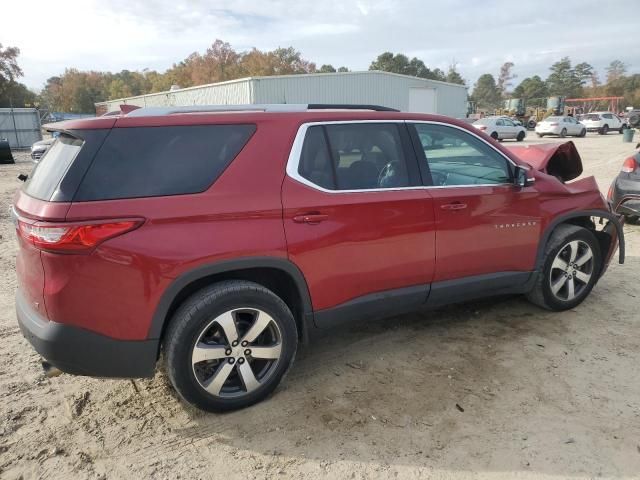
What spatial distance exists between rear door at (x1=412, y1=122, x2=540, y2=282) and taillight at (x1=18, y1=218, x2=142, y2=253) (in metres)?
2.10

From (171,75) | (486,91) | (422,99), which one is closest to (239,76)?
(171,75)

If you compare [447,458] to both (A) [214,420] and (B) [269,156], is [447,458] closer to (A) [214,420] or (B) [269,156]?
(A) [214,420]

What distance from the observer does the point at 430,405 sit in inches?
119

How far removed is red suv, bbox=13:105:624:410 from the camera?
250 cm

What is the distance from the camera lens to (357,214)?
10.1ft

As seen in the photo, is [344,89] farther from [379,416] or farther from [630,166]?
[379,416]

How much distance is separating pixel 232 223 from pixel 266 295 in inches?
18.9

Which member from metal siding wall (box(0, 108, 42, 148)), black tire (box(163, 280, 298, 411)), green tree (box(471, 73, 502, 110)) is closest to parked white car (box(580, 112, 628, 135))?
metal siding wall (box(0, 108, 42, 148))

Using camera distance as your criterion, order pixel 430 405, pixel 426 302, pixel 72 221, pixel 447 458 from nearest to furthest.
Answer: pixel 72 221, pixel 447 458, pixel 430 405, pixel 426 302

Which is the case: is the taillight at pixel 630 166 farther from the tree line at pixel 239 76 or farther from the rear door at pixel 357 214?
the tree line at pixel 239 76

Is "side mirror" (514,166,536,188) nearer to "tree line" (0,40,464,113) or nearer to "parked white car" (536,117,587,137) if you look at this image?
"parked white car" (536,117,587,137)

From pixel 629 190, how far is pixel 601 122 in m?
35.0

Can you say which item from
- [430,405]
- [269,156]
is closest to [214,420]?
[430,405]

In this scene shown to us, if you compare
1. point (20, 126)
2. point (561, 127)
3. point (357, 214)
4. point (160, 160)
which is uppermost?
point (20, 126)
